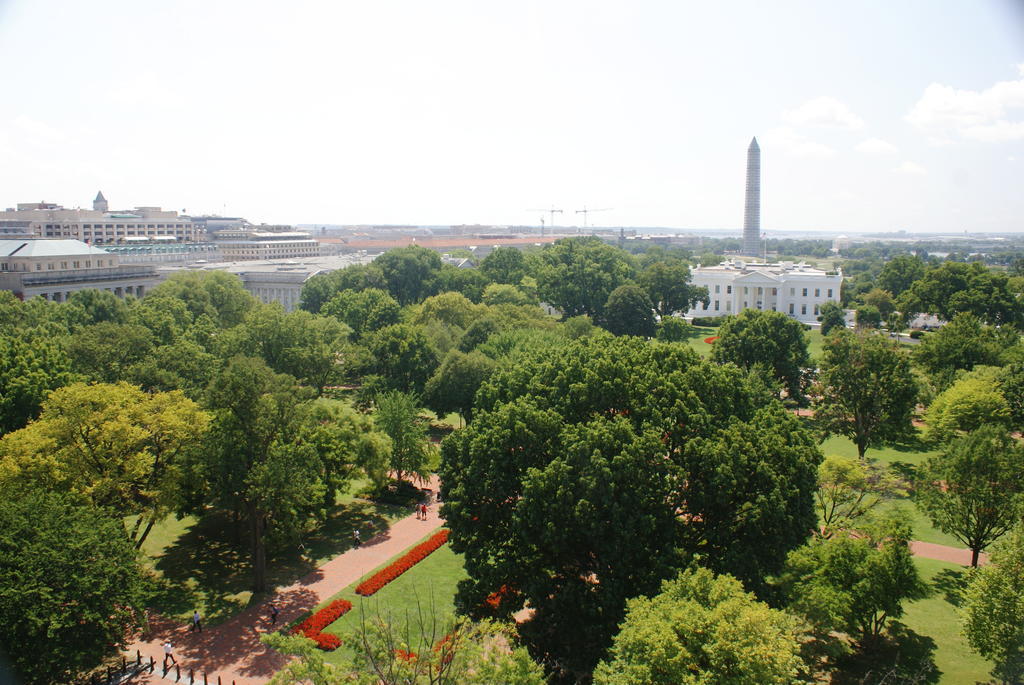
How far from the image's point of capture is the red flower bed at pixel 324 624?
2231 centimetres

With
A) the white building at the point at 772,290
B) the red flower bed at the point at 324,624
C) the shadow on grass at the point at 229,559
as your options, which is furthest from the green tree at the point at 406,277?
the red flower bed at the point at 324,624

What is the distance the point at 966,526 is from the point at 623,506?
1375cm

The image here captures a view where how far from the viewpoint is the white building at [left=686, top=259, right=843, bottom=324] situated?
3794 inches

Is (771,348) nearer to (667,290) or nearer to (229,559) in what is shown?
(229,559)

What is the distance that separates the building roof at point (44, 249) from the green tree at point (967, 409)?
233 feet

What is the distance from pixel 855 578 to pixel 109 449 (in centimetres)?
2372

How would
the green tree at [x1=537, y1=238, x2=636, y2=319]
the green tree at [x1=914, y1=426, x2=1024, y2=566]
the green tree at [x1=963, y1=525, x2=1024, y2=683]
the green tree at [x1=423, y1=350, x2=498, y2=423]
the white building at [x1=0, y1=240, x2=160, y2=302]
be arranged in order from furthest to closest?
1. the green tree at [x1=537, y1=238, x2=636, y2=319]
2. the white building at [x1=0, y1=240, x2=160, y2=302]
3. the green tree at [x1=423, y1=350, x2=498, y2=423]
4. the green tree at [x1=914, y1=426, x2=1024, y2=566]
5. the green tree at [x1=963, y1=525, x2=1024, y2=683]

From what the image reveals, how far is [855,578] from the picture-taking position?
69.5ft

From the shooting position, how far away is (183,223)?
514 ft

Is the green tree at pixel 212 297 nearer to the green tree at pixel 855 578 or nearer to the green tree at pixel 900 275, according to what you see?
the green tree at pixel 855 578

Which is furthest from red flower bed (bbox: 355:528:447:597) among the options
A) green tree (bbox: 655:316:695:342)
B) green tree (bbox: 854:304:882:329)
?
green tree (bbox: 854:304:882:329)

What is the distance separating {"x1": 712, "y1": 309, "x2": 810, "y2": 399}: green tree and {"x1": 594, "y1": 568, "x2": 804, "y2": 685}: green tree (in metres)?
34.1

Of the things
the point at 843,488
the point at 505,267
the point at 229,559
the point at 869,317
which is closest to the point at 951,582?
the point at 843,488

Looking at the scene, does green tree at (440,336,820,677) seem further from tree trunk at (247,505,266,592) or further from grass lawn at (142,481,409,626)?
grass lawn at (142,481,409,626)
